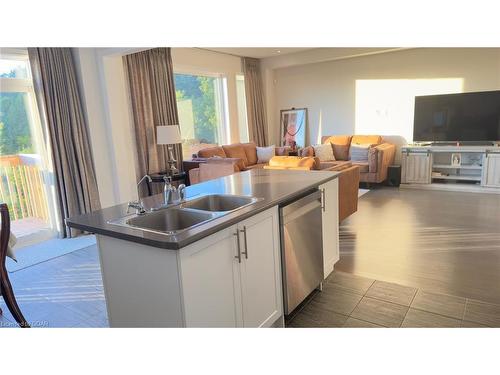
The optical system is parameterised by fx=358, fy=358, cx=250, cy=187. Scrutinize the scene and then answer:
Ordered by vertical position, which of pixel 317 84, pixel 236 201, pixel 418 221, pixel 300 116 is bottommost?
pixel 418 221

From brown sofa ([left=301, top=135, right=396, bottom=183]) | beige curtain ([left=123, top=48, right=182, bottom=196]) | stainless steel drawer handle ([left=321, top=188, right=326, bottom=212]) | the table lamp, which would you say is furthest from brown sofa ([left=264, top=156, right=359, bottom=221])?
beige curtain ([left=123, top=48, right=182, bottom=196])

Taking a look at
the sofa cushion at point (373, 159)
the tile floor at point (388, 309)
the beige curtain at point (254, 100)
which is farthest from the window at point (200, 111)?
the tile floor at point (388, 309)

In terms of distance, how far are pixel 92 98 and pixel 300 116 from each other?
4861 millimetres

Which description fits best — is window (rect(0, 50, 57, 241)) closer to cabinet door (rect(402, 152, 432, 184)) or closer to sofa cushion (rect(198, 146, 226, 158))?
sofa cushion (rect(198, 146, 226, 158))

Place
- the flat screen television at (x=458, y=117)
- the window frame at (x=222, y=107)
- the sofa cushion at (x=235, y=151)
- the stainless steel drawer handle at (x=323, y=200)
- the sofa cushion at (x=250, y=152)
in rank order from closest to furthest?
the stainless steel drawer handle at (x=323, y=200) < the flat screen television at (x=458, y=117) < the sofa cushion at (x=235, y=151) < the sofa cushion at (x=250, y=152) < the window frame at (x=222, y=107)

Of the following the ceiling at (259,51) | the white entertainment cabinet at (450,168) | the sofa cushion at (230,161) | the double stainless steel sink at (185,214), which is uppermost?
the ceiling at (259,51)

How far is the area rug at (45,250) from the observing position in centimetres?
379

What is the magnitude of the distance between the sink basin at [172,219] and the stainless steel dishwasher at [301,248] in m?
0.54

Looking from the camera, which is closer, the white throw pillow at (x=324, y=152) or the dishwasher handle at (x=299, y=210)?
the dishwasher handle at (x=299, y=210)

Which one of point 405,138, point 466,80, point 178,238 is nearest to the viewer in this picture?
point 178,238

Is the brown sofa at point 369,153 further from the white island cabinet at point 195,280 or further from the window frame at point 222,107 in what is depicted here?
the white island cabinet at point 195,280

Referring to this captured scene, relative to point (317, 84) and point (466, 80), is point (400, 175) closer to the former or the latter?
point (466, 80)

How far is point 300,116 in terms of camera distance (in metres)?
8.20

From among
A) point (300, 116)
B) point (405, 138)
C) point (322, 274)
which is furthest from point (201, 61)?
point (322, 274)
